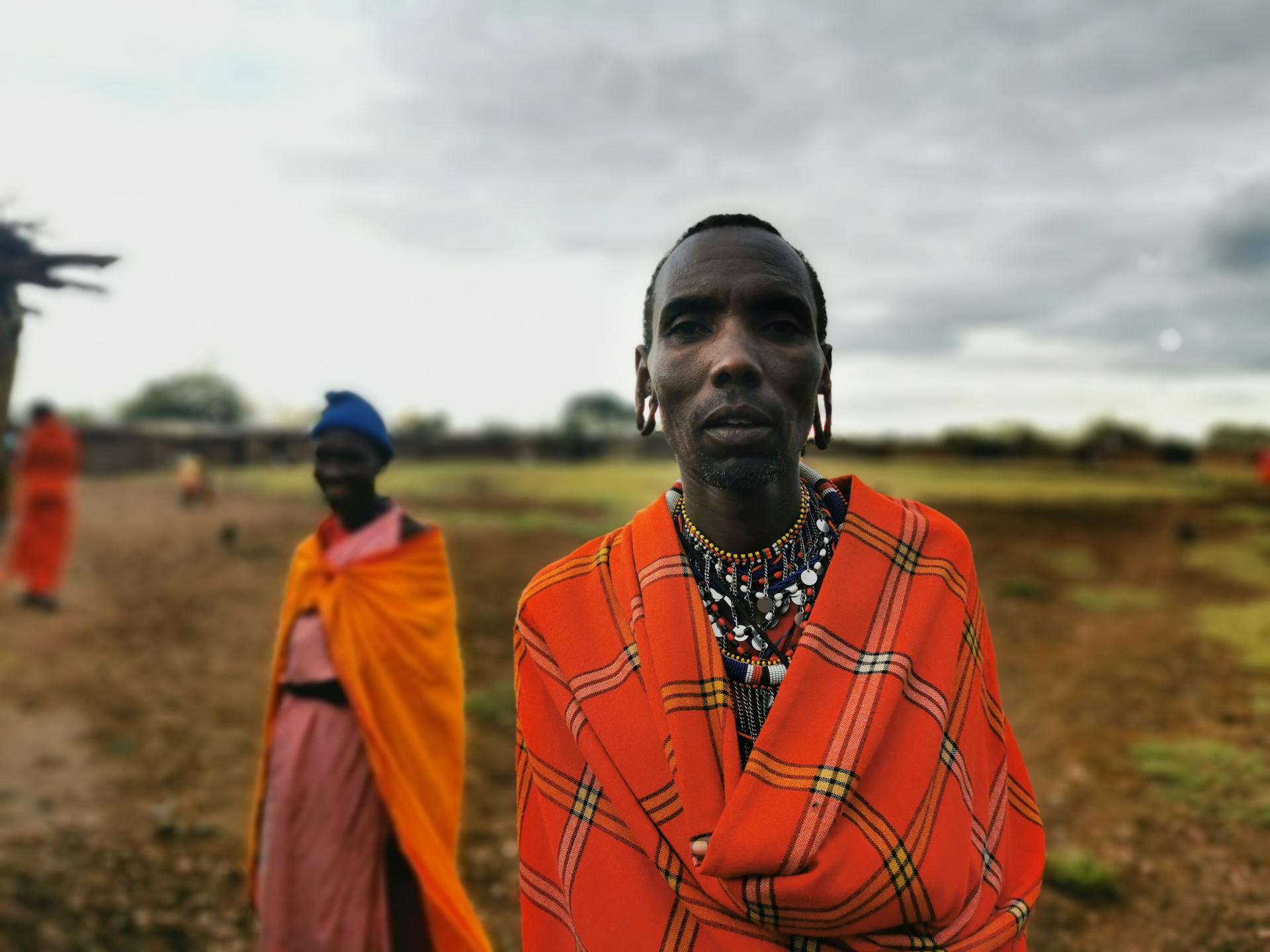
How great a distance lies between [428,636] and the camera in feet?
11.0

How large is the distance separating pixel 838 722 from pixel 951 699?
26 centimetres

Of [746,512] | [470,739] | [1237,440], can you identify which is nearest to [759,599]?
[746,512]

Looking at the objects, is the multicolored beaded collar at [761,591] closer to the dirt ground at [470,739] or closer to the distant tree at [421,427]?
the dirt ground at [470,739]

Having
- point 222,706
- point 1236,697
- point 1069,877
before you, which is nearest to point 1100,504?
point 1236,697

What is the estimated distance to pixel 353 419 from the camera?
122 inches

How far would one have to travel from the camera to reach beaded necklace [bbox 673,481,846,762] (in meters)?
1.52

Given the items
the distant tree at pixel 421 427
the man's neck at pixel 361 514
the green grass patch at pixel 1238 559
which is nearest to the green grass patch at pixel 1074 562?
the green grass patch at pixel 1238 559

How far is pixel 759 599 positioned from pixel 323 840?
89.4 inches

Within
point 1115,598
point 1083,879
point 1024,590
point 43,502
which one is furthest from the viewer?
point 1024,590

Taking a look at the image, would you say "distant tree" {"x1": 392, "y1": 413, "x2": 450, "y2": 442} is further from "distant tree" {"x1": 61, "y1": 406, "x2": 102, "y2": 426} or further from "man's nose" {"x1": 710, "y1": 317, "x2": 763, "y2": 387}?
"man's nose" {"x1": 710, "y1": 317, "x2": 763, "y2": 387}

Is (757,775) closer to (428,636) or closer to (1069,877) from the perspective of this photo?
(428,636)

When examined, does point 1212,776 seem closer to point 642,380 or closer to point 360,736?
point 360,736

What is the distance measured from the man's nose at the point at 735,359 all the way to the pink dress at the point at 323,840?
7.64 ft

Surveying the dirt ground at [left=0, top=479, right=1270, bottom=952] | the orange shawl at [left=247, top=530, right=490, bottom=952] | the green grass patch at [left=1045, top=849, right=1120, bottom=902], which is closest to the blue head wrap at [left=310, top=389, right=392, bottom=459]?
the orange shawl at [left=247, top=530, right=490, bottom=952]
